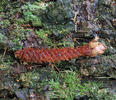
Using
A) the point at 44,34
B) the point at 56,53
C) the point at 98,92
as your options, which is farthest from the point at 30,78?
the point at 98,92

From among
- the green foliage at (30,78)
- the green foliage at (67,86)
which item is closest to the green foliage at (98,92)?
the green foliage at (67,86)

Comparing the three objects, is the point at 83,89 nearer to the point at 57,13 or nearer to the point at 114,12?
the point at 57,13

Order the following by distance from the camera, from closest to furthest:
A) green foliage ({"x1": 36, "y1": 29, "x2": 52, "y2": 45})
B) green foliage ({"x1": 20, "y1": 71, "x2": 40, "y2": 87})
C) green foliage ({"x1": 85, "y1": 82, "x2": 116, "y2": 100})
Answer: green foliage ({"x1": 20, "y1": 71, "x2": 40, "y2": 87})
green foliage ({"x1": 85, "y1": 82, "x2": 116, "y2": 100})
green foliage ({"x1": 36, "y1": 29, "x2": 52, "y2": 45})

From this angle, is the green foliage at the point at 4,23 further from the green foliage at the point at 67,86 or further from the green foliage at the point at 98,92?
the green foliage at the point at 98,92

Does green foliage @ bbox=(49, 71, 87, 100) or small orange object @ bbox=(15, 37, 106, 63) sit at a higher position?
small orange object @ bbox=(15, 37, 106, 63)

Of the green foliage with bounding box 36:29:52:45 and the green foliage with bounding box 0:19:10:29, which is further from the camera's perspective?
the green foliage with bounding box 36:29:52:45

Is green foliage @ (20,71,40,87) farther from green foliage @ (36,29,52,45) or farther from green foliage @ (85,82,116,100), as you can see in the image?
green foliage @ (85,82,116,100)

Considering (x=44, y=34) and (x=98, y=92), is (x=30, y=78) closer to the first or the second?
(x=44, y=34)

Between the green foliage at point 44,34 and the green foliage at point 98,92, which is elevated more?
the green foliage at point 44,34

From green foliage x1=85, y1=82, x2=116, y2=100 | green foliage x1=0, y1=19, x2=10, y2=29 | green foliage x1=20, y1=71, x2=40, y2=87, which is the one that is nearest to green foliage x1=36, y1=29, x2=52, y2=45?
green foliage x1=0, y1=19, x2=10, y2=29
